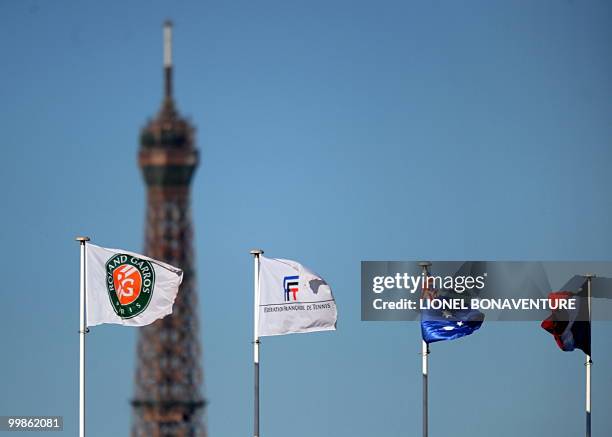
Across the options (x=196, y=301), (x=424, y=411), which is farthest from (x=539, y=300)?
(x=196, y=301)

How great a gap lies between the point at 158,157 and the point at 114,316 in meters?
25.5

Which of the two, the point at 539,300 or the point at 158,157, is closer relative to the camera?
the point at 539,300

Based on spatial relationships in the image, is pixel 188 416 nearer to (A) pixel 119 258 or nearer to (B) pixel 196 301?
(B) pixel 196 301

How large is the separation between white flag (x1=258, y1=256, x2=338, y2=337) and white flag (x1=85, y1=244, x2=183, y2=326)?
2898mm

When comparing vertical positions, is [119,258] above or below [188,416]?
above

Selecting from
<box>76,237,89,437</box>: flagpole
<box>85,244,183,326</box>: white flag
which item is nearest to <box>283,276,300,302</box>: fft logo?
<box>85,244,183,326</box>: white flag

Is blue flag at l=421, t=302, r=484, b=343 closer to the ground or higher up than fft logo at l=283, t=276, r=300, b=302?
closer to the ground

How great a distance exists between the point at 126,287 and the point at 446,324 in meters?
9.28

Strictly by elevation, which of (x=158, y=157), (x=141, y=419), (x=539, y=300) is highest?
(x=158, y=157)

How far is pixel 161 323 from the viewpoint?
79.9 metres

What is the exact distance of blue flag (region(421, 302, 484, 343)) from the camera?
52562 millimetres

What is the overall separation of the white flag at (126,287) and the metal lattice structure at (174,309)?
23.4 m

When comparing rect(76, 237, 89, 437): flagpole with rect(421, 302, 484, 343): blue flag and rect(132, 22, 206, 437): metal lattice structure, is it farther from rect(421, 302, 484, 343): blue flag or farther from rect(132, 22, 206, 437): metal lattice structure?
rect(132, 22, 206, 437): metal lattice structure

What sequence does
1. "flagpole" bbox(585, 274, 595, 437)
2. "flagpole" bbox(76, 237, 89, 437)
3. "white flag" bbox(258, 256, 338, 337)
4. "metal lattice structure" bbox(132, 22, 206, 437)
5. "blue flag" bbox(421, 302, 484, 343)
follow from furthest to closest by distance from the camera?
"metal lattice structure" bbox(132, 22, 206, 437) → "flagpole" bbox(585, 274, 595, 437) → "blue flag" bbox(421, 302, 484, 343) → "white flag" bbox(258, 256, 338, 337) → "flagpole" bbox(76, 237, 89, 437)
